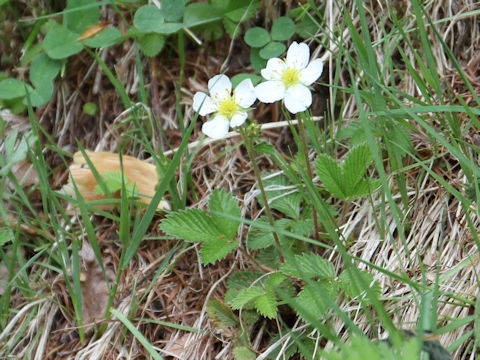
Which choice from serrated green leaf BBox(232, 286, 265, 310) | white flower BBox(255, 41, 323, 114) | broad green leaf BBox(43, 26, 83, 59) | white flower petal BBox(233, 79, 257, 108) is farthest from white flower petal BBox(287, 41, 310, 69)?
broad green leaf BBox(43, 26, 83, 59)

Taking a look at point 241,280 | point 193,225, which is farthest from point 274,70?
point 241,280

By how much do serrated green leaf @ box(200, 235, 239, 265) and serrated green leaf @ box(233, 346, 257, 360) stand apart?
242mm

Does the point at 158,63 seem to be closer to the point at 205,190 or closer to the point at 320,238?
the point at 205,190

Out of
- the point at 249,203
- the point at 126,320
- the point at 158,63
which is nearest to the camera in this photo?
the point at 126,320

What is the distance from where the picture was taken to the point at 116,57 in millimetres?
2246

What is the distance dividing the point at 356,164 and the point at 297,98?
25 cm

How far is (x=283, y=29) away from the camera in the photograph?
196cm

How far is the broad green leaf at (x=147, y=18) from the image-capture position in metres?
2.00

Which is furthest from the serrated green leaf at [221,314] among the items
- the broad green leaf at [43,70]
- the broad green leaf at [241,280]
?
the broad green leaf at [43,70]

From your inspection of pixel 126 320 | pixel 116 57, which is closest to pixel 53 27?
pixel 116 57

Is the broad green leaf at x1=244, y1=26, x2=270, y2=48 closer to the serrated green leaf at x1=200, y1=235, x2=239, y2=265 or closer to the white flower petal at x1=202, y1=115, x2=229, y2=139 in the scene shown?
the white flower petal at x1=202, y1=115, x2=229, y2=139

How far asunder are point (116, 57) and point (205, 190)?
742mm

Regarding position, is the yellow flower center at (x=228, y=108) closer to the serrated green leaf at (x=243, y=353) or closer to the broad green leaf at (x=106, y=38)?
the serrated green leaf at (x=243, y=353)

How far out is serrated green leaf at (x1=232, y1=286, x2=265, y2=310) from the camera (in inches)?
56.3
